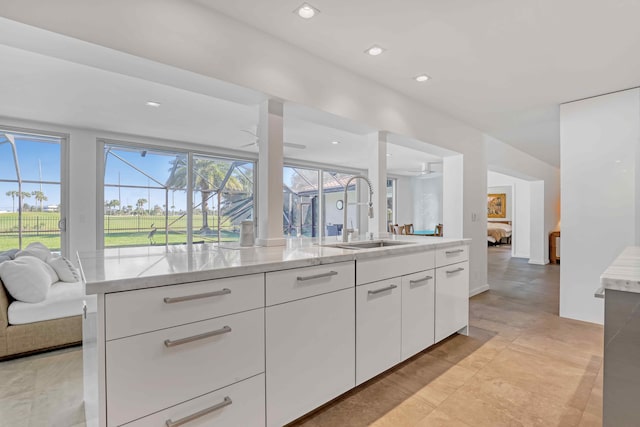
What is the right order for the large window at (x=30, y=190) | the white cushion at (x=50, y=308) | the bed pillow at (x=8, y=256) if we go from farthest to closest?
the large window at (x=30, y=190), the bed pillow at (x=8, y=256), the white cushion at (x=50, y=308)

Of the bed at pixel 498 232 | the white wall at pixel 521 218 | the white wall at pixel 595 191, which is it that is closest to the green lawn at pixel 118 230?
the white wall at pixel 595 191

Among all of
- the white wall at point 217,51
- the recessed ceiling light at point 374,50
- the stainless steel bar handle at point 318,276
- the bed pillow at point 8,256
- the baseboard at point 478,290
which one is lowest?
the baseboard at point 478,290

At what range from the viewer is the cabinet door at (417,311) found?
2221 millimetres

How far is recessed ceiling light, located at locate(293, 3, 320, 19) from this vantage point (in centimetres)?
192

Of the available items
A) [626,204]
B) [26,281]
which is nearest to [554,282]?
[626,204]

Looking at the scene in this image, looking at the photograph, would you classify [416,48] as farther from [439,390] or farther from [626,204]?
[626,204]

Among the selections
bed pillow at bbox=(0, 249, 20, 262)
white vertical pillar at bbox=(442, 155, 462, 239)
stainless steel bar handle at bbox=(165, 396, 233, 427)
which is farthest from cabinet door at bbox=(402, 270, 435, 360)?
bed pillow at bbox=(0, 249, 20, 262)

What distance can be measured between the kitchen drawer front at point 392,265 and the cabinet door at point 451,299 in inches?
8.7

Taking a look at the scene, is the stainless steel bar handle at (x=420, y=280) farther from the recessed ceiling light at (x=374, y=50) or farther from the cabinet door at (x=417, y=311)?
the recessed ceiling light at (x=374, y=50)

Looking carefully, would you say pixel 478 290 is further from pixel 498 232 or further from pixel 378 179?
pixel 498 232

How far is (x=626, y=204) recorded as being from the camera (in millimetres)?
3123

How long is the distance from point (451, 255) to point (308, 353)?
1.62 m

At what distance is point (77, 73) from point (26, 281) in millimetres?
1792

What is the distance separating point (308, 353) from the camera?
162cm
